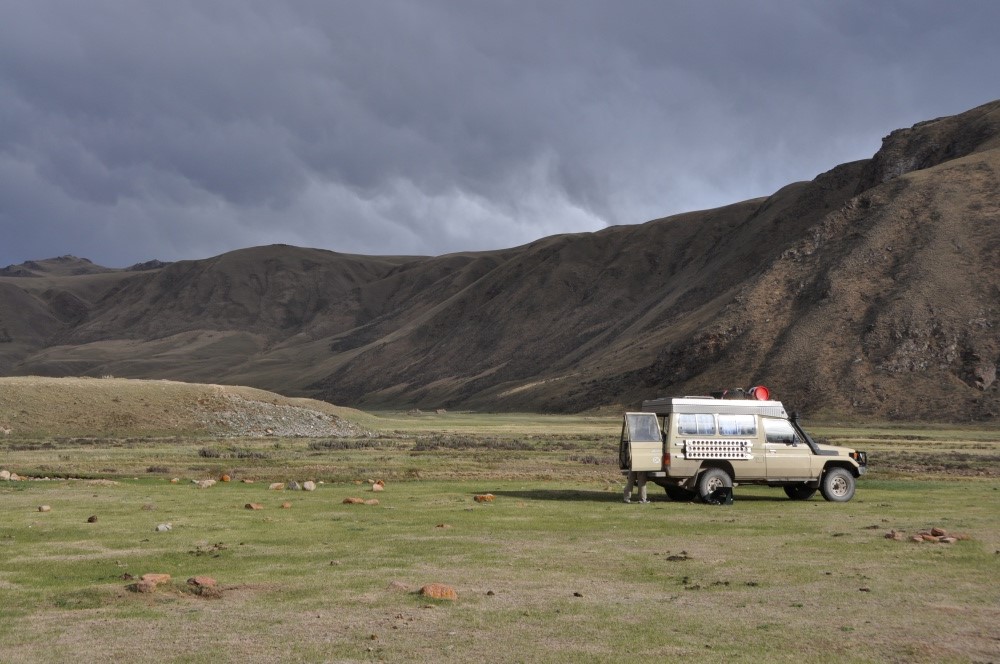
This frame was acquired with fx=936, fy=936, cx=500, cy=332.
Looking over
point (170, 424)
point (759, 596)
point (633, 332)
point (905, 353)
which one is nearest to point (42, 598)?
point (759, 596)

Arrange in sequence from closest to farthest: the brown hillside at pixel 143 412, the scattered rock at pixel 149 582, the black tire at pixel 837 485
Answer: the scattered rock at pixel 149 582, the black tire at pixel 837 485, the brown hillside at pixel 143 412

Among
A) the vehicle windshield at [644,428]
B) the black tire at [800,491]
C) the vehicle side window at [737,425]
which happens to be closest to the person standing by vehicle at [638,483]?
the vehicle windshield at [644,428]

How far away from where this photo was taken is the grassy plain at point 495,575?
1052 centimetres

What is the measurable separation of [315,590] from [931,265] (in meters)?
114

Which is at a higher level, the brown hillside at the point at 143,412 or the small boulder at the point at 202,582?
the brown hillside at the point at 143,412

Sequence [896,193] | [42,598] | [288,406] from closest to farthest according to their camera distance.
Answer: [42,598] → [288,406] → [896,193]

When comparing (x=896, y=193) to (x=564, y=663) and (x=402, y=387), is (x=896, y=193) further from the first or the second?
(x=564, y=663)

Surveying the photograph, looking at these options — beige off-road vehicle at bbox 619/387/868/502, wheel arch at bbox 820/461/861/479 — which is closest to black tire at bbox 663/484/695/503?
beige off-road vehicle at bbox 619/387/868/502

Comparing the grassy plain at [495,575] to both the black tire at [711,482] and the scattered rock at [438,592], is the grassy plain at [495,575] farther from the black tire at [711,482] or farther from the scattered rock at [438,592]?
the black tire at [711,482]

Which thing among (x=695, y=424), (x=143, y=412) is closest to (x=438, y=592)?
(x=695, y=424)

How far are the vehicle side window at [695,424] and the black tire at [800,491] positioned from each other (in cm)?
322

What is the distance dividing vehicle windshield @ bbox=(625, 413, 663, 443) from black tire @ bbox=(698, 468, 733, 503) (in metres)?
1.57

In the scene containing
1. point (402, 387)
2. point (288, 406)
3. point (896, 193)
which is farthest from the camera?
point (402, 387)

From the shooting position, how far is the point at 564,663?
975cm
